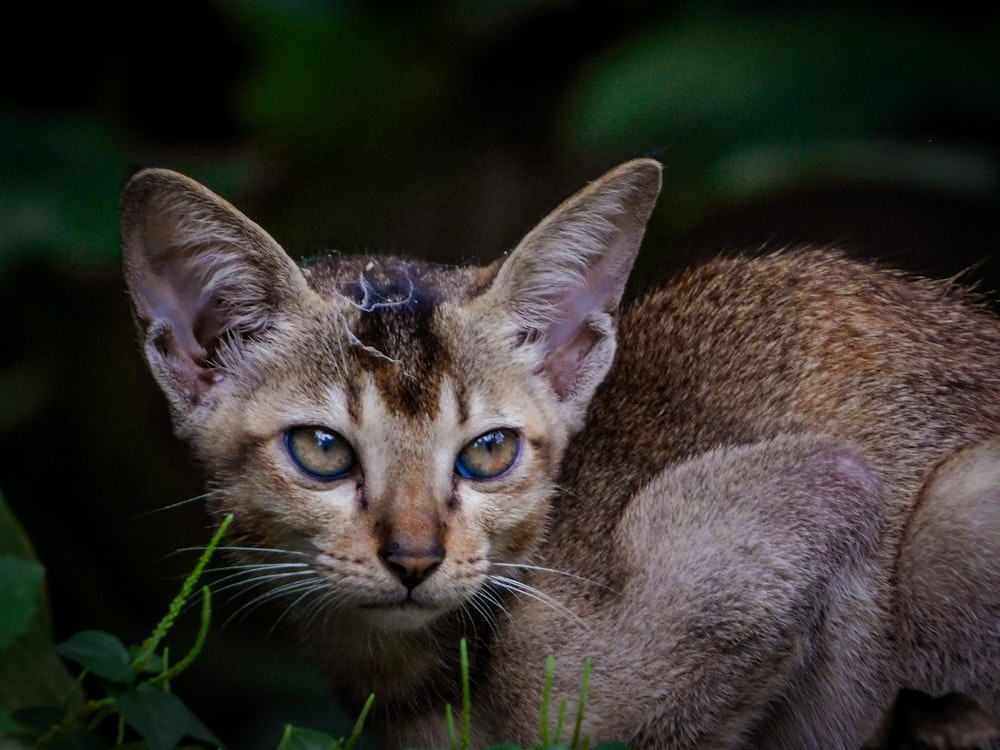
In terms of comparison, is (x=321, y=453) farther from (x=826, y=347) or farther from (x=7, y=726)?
(x=826, y=347)

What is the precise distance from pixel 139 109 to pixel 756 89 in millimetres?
1378

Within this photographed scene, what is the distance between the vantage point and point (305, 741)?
7.06ft

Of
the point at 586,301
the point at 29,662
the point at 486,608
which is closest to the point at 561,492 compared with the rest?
the point at 486,608

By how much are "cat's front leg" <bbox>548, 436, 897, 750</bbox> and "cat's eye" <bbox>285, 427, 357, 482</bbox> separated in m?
0.60

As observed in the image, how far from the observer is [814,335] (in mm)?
2697

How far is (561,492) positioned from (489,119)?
86 cm

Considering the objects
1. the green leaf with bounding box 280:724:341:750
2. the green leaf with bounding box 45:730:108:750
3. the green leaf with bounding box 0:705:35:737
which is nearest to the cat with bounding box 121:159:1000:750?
the green leaf with bounding box 280:724:341:750

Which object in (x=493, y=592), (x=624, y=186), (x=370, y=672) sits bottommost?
(x=370, y=672)

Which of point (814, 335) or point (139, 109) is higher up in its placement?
point (139, 109)

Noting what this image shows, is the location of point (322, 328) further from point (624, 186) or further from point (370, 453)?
point (624, 186)

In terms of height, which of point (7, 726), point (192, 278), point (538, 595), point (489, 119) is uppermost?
point (489, 119)

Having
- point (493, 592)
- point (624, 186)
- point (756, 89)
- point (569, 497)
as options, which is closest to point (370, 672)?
point (493, 592)

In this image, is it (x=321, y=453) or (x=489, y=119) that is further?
(x=489, y=119)

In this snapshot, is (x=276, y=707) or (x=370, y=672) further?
(x=276, y=707)
